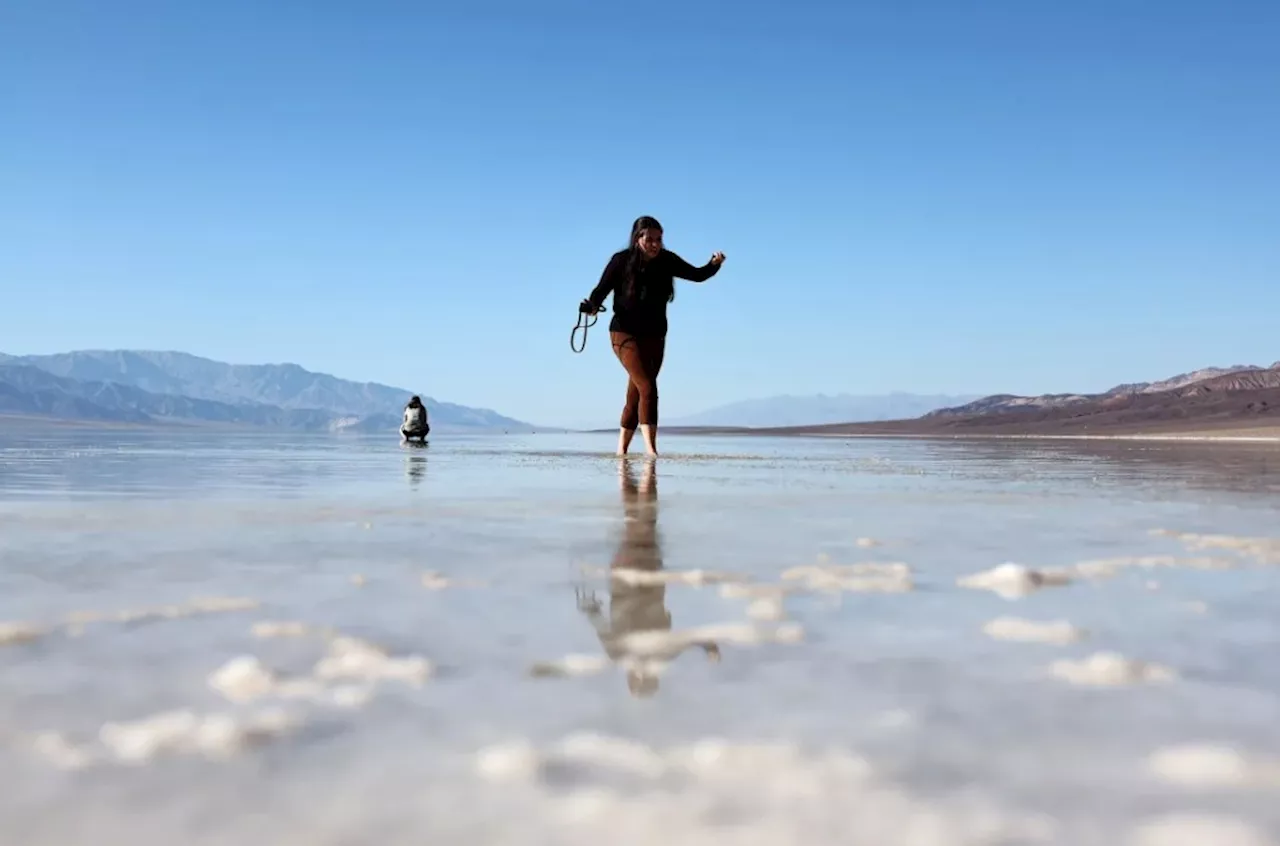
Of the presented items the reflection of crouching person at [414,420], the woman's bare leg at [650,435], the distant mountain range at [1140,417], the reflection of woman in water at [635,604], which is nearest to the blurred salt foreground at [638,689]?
the reflection of woman in water at [635,604]

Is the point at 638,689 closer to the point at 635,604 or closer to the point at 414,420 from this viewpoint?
the point at 635,604

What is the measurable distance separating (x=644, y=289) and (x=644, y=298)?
86 millimetres

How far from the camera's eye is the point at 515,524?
12.7ft

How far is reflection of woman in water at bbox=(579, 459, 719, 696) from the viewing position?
5.58ft

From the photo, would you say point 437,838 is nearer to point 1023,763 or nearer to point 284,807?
point 284,807

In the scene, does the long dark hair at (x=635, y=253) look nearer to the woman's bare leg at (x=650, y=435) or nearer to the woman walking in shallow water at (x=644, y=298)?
the woman walking in shallow water at (x=644, y=298)

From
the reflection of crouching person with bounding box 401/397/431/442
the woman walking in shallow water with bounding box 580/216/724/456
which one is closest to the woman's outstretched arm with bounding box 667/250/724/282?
the woman walking in shallow water with bounding box 580/216/724/456

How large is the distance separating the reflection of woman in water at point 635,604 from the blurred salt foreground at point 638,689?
0.04 ft

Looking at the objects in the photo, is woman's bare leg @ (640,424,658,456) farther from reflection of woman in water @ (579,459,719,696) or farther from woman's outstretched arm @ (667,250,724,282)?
reflection of woman in water @ (579,459,719,696)

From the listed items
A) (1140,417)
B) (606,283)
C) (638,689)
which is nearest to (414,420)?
(606,283)

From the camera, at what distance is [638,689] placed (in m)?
1.50

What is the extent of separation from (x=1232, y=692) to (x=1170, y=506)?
11.9 ft

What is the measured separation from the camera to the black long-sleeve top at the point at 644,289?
966 centimetres

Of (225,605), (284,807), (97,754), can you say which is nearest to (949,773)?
(284,807)
